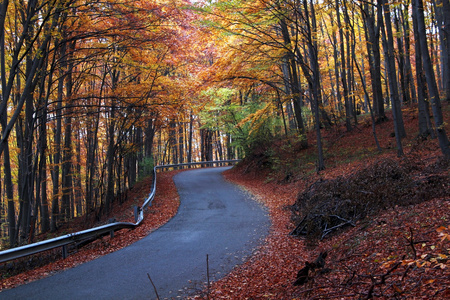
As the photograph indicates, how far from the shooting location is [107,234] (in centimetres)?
1025

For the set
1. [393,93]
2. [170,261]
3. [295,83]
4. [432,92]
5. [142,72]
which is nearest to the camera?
[170,261]

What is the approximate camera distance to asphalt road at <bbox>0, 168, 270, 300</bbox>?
5579 mm

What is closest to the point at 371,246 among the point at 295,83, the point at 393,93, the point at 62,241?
the point at 62,241

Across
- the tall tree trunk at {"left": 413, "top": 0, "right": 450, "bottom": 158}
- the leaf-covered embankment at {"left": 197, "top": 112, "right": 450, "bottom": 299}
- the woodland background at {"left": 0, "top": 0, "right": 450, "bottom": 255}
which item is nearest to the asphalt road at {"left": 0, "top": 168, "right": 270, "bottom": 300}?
the leaf-covered embankment at {"left": 197, "top": 112, "right": 450, "bottom": 299}

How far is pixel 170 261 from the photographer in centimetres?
720

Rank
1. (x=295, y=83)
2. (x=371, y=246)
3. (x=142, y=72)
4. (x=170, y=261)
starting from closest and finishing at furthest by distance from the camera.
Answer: (x=371, y=246)
(x=170, y=261)
(x=142, y=72)
(x=295, y=83)

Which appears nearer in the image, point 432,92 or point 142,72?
point 432,92

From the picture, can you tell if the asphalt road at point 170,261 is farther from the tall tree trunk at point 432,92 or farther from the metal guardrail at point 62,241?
the tall tree trunk at point 432,92

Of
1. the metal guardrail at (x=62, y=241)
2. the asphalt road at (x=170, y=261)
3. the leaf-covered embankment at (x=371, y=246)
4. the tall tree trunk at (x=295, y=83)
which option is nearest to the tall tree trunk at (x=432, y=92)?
the leaf-covered embankment at (x=371, y=246)

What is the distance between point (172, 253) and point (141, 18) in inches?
329

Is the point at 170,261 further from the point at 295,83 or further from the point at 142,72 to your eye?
the point at 295,83

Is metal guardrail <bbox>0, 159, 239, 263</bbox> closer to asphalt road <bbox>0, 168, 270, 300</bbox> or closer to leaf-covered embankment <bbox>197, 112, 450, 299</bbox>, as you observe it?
asphalt road <bbox>0, 168, 270, 300</bbox>

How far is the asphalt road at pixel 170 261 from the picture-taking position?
5.58 meters

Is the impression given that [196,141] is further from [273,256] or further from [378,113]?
[273,256]
